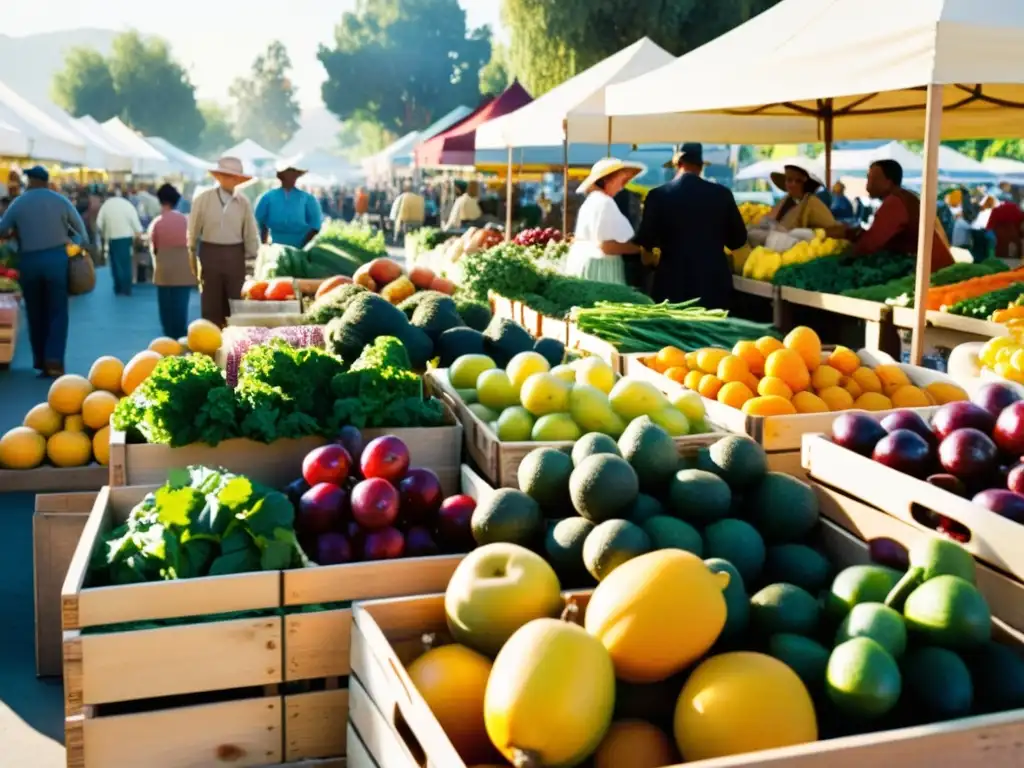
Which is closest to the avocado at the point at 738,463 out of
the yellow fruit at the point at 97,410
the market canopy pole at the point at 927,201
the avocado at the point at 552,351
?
the avocado at the point at 552,351

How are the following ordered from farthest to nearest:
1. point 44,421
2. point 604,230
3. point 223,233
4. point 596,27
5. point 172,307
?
point 596,27, point 172,307, point 223,233, point 604,230, point 44,421

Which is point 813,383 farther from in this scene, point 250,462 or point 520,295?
point 520,295

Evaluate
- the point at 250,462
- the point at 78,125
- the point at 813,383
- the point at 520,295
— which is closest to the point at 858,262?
the point at 520,295

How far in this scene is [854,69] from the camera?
5.05m

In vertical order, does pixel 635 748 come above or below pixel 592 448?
below

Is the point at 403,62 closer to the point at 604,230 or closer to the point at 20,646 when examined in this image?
the point at 604,230

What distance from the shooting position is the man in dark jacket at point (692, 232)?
7.25m

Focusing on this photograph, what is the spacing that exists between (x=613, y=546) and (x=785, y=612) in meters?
0.42

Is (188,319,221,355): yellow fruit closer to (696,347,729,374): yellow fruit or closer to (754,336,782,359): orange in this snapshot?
(696,347,729,374): yellow fruit

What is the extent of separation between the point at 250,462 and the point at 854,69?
3.37 m

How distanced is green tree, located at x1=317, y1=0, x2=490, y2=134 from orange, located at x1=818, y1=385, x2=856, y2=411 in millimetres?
86503

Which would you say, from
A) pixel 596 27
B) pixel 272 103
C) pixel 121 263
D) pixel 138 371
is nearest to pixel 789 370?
pixel 138 371

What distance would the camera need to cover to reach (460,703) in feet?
7.25

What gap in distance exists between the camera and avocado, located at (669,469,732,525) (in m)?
2.78
